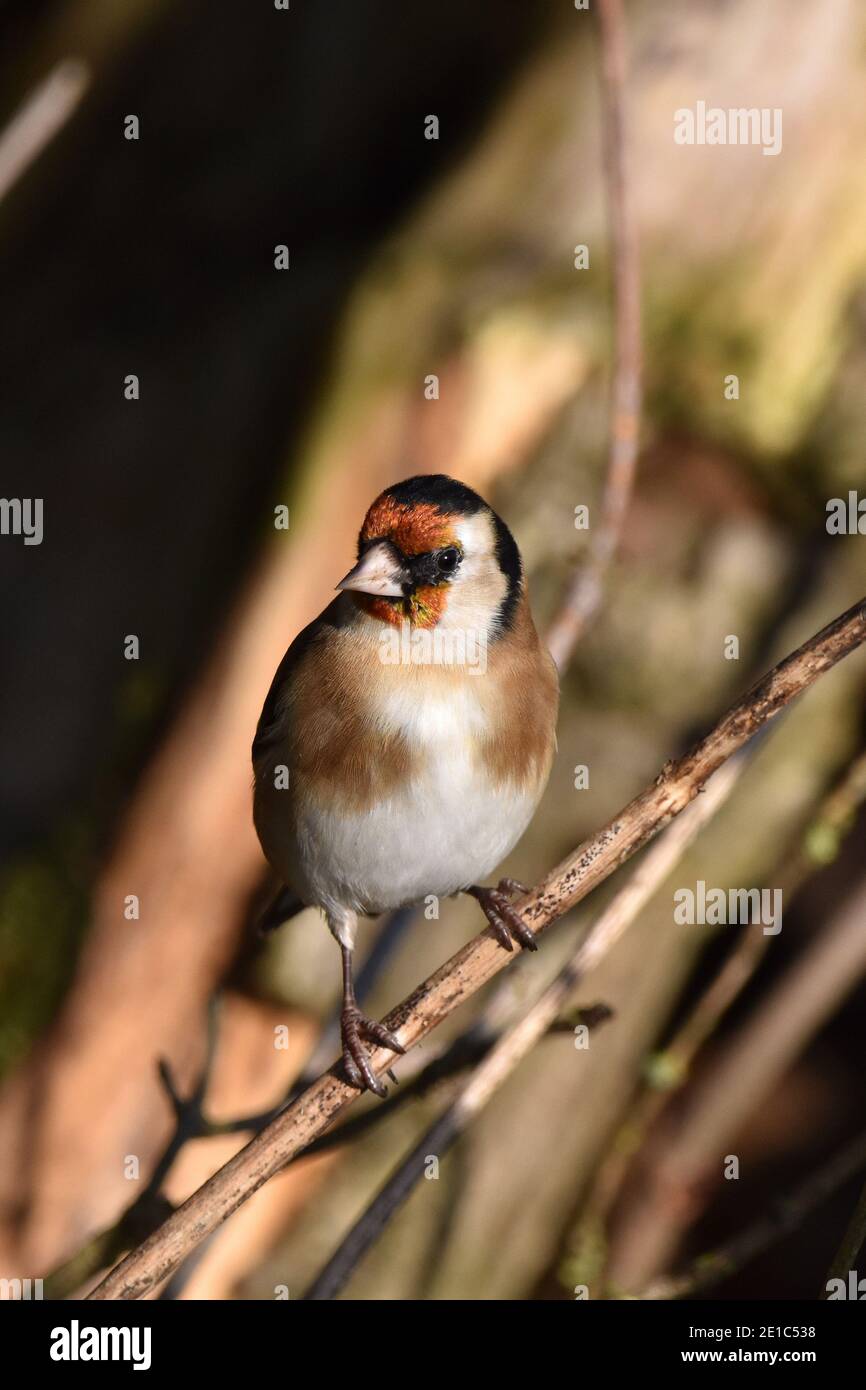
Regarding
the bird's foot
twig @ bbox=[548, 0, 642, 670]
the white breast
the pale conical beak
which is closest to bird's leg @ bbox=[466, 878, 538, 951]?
the white breast

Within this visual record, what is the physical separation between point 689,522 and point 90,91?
300 cm

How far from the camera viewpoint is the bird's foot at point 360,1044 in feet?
7.52

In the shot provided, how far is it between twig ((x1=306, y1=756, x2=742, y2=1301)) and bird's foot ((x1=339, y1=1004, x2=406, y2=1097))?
0.47 ft

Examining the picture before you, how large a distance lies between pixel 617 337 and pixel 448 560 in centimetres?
72

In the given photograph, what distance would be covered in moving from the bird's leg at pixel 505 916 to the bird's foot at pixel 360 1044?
25 centimetres

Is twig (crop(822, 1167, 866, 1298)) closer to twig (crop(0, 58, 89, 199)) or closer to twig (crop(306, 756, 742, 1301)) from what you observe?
twig (crop(306, 756, 742, 1301))

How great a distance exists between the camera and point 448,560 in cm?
278

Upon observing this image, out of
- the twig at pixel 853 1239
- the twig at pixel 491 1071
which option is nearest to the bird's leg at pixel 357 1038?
the twig at pixel 491 1071

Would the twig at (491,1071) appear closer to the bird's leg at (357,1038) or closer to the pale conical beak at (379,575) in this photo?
the bird's leg at (357,1038)

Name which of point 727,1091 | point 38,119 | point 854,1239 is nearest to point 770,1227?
point 854,1239

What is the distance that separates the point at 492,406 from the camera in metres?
3.99

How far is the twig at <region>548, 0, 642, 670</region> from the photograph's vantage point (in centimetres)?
285

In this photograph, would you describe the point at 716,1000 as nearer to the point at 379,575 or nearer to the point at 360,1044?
the point at 360,1044
